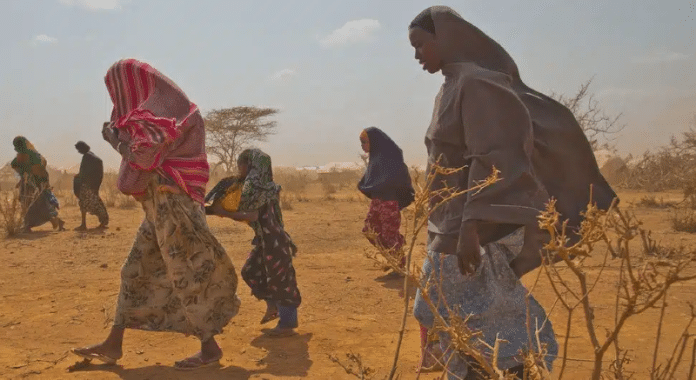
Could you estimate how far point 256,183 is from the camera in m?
4.21

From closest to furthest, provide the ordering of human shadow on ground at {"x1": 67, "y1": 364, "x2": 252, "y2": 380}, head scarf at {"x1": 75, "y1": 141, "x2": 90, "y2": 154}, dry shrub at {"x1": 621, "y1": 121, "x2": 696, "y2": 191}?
human shadow on ground at {"x1": 67, "y1": 364, "x2": 252, "y2": 380} → head scarf at {"x1": 75, "y1": 141, "x2": 90, "y2": 154} → dry shrub at {"x1": 621, "y1": 121, "x2": 696, "y2": 191}

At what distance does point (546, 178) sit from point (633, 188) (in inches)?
731

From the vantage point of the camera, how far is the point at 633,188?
19.3m

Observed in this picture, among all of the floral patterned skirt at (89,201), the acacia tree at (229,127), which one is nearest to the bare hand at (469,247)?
the floral patterned skirt at (89,201)

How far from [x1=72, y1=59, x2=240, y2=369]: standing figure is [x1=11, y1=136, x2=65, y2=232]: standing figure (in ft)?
24.3

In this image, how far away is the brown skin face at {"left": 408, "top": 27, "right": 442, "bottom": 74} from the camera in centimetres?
246

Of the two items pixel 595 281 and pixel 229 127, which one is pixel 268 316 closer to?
pixel 595 281

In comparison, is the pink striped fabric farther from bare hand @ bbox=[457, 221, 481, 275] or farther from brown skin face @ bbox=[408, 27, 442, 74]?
bare hand @ bbox=[457, 221, 481, 275]

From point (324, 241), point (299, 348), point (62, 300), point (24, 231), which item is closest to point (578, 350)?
point (299, 348)

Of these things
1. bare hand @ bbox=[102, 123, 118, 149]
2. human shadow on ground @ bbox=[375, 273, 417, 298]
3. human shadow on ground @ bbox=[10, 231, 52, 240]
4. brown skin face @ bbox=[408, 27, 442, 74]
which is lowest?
human shadow on ground @ bbox=[375, 273, 417, 298]

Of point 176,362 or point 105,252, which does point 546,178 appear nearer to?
point 176,362

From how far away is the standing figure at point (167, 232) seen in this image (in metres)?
3.45

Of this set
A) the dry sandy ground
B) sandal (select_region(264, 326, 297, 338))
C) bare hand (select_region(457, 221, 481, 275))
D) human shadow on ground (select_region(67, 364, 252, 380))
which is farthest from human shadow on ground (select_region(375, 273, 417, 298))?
bare hand (select_region(457, 221, 481, 275))

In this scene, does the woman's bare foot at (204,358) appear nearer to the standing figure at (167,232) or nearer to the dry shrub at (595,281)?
the standing figure at (167,232)
